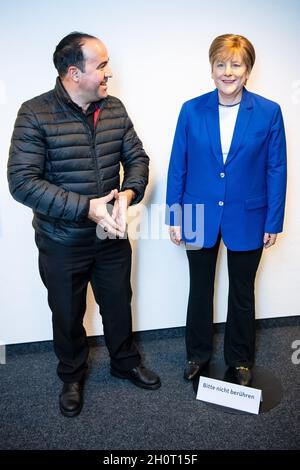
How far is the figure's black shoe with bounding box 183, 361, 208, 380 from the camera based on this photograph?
2082 millimetres

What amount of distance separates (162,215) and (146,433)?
3.39ft

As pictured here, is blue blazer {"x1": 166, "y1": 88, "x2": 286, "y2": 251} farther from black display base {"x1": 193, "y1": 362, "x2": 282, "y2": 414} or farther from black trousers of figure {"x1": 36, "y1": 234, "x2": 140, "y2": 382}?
black display base {"x1": 193, "y1": 362, "x2": 282, "y2": 414}

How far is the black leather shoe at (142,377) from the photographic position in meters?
2.03

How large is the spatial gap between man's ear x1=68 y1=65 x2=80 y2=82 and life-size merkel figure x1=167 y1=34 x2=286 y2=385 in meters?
0.46

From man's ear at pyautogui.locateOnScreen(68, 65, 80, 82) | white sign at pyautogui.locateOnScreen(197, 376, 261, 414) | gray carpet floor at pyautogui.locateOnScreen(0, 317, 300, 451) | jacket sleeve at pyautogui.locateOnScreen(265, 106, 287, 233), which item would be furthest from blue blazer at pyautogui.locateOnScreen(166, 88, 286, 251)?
gray carpet floor at pyautogui.locateOnScreen(0, 317, 300, 451)

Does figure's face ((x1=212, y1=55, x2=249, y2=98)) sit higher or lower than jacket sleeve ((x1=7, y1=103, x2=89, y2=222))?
higher

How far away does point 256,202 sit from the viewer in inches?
71.5

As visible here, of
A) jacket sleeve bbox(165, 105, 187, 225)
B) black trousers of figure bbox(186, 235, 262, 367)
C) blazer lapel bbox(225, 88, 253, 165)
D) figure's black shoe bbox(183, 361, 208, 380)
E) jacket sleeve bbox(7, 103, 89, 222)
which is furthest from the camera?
figure's black shoe bbox(183, 361, 208, 380)

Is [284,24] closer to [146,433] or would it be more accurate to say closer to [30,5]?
[30,5]

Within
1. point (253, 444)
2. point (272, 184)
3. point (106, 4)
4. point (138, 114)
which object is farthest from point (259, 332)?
point (106, 4)

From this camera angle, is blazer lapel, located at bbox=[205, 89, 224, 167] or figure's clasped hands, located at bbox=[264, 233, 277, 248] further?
figure's clasped hands, located at bbox=[264, 233, 277, 248]

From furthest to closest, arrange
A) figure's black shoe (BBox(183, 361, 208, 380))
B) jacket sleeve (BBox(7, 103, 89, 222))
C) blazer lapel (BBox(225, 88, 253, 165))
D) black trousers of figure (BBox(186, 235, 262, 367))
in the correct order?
1. figure's black shoe (BBox(183, 361, 208, 380))
2. black trousers of figure (BBox(186, 235, 262, 367))
3. blazer lapel (BBox(225, 88, 253, 165))
4. jacket sleeve (BBox(7, 103, 89, 222))

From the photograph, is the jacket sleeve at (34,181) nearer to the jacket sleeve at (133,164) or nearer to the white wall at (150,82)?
the jacket sleeve at (133,164)
